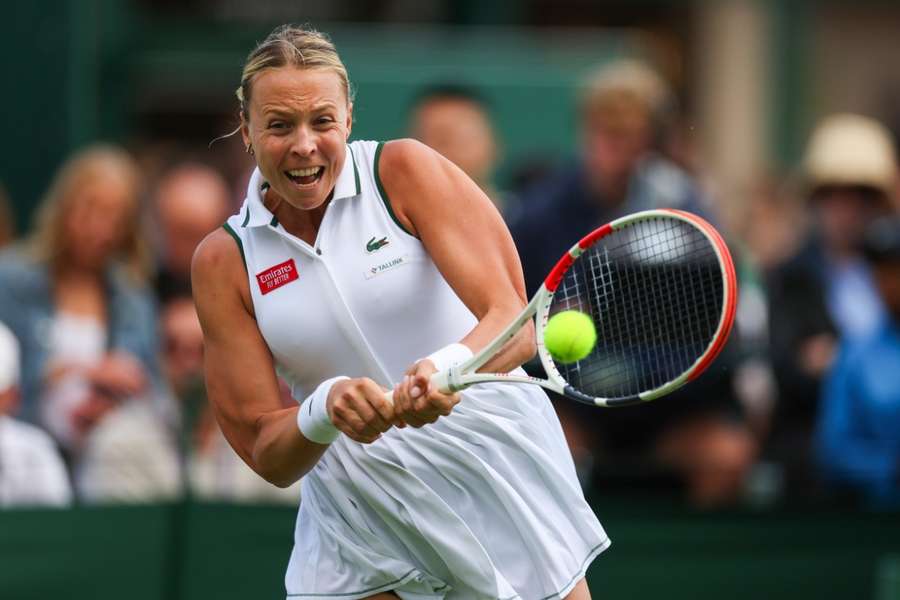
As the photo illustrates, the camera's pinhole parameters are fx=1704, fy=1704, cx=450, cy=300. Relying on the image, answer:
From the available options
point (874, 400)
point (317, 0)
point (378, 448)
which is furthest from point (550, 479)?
point (317, 0)

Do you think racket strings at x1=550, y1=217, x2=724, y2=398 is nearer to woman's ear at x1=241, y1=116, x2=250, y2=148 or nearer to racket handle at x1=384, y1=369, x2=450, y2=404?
racket handle at x1=384, y1=369, x2=450, y2=404

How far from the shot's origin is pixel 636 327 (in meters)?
4.30

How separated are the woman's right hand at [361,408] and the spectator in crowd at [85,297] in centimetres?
287

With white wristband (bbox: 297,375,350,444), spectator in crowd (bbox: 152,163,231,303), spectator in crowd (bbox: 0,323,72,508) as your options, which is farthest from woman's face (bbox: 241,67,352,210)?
spectator in crowd (bbox: 152,163,231,303)

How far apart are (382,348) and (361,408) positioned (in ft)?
1.30

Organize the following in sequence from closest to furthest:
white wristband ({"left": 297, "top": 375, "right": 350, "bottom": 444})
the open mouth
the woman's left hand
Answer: the woman's left hand, white wristband ({"left": 297, "top": 375, "right": 350, "bottom": 444}), the open mouth

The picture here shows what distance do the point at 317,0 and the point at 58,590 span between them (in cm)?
959

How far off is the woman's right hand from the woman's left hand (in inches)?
1.1

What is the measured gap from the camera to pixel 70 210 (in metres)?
7.07

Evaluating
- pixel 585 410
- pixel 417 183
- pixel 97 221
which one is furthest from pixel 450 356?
pixel 97 221

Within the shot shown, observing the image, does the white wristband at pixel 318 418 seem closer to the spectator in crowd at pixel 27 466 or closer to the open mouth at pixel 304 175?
the open mouth at pixel 304 175

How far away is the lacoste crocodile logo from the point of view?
412 centimetres

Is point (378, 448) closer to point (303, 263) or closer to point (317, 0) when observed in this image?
point (303, 263)

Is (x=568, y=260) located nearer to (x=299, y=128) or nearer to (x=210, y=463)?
(x=299, y=128)
